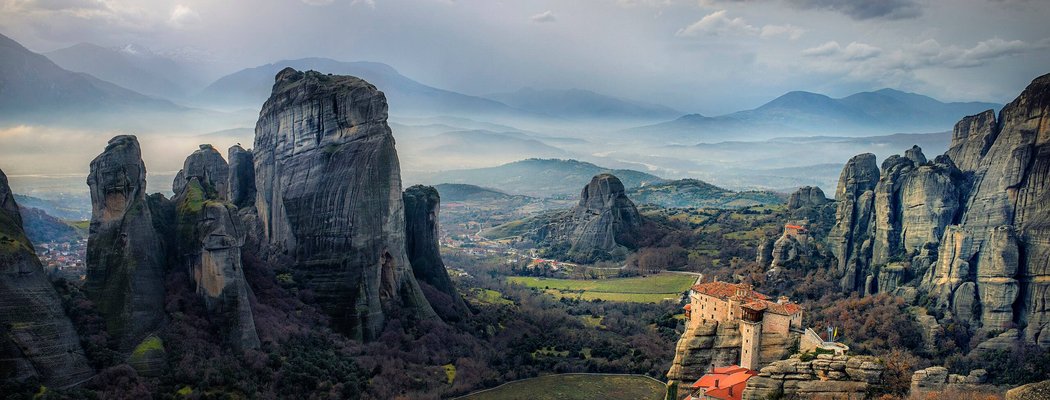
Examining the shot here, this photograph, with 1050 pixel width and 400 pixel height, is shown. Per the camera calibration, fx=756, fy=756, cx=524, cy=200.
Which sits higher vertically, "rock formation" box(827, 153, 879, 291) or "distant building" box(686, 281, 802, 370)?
"rock formation" box(827, 153, 879, 291)

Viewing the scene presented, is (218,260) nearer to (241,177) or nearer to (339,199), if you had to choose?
(339,199)

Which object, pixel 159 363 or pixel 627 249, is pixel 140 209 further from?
pixel 627 249

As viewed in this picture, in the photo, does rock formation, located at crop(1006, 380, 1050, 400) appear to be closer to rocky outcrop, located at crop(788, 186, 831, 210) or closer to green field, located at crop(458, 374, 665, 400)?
green field, located at crop(458, 374, 665, 400)

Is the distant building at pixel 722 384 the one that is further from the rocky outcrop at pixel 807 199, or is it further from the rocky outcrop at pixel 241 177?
the rocky outcrop at pixel 807 199

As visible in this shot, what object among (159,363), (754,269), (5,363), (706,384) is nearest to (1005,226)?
(754,269)

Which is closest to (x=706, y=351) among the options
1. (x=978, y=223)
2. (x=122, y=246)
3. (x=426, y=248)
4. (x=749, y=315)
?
(x=749, y=315)

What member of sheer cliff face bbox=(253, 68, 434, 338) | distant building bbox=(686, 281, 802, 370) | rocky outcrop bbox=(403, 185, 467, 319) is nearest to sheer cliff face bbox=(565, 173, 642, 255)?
rocky outcrop bbox=(403, 185, 467, 319)

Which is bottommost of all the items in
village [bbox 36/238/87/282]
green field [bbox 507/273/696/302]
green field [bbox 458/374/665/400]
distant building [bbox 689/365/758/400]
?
green field [bbox 458/374/665/400]
